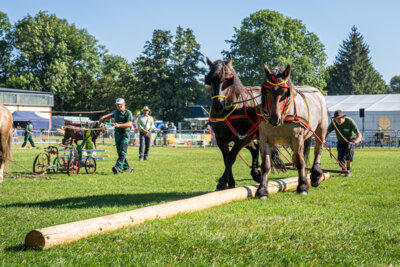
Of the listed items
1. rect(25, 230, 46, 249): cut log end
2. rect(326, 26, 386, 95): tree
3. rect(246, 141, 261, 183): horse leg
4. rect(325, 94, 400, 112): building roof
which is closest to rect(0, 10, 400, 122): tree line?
rect(325, 94, 400, 112): building roof

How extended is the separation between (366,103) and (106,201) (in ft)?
118

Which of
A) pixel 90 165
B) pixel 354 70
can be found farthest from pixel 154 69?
pixel 90 165

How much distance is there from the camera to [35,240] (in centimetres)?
423

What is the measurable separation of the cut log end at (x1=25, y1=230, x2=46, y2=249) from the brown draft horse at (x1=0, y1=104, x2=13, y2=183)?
21.7 feet

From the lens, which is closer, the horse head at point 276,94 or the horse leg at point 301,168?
the horse head at point 276,94

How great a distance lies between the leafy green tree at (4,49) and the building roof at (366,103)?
154ft

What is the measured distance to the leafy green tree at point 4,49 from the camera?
62.4 metres

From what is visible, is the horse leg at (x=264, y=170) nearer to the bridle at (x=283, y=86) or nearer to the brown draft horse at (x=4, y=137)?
the bridle at (x=283, y=86)

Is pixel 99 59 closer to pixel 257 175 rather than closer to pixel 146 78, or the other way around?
pixel 146 78

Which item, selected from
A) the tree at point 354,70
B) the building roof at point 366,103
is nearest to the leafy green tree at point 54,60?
the building roof at point 366,103

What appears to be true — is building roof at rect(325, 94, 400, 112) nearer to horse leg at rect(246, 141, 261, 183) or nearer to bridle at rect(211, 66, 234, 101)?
horse leg at rect(246, 141, 261, 183)

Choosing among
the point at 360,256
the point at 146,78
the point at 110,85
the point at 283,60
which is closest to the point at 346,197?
the point at 360,256

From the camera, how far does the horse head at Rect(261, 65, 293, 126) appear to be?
686 cm

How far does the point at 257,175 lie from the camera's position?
934 cm
